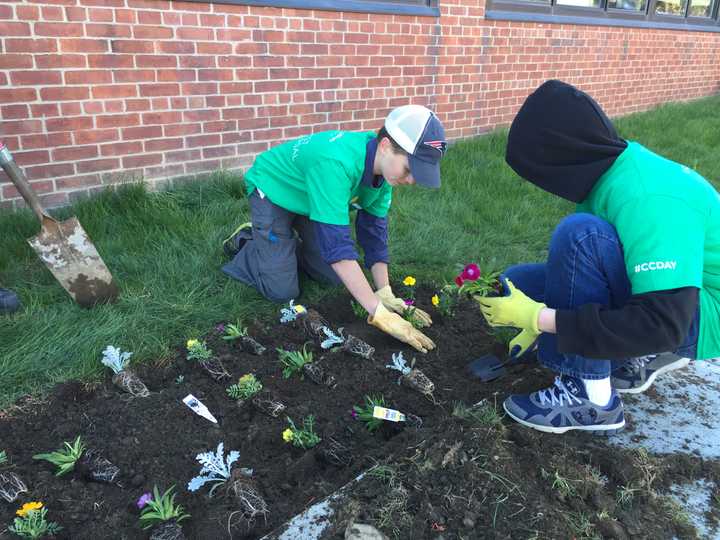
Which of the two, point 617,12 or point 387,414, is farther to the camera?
point 617,12

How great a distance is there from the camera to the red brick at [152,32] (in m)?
4.09

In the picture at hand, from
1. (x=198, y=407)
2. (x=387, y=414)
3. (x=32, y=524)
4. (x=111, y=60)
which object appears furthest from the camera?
(x=111, y=60)

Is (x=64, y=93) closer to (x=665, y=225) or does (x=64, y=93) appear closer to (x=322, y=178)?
(x=322, y=178)

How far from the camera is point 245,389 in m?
2.43

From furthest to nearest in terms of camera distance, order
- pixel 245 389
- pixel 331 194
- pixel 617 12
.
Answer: pixel 617 12 < pixel 331 194 < pixel 245 389

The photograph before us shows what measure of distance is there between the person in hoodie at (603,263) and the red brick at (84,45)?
3.14m

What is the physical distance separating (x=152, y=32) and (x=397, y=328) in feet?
9.74

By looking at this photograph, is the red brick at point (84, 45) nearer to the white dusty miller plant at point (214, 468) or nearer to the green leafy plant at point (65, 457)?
the green leafy plant at point (65, 457)

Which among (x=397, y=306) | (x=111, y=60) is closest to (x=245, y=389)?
(x=397, y=306)

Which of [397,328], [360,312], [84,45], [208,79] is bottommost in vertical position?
[360,312]

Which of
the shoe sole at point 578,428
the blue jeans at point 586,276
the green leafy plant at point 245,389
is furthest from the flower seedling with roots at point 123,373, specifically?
the blue jeans at point 586,276

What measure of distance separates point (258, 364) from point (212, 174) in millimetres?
2572

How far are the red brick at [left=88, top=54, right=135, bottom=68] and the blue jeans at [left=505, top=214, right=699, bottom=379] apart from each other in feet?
11.0

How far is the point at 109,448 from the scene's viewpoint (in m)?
2.12
